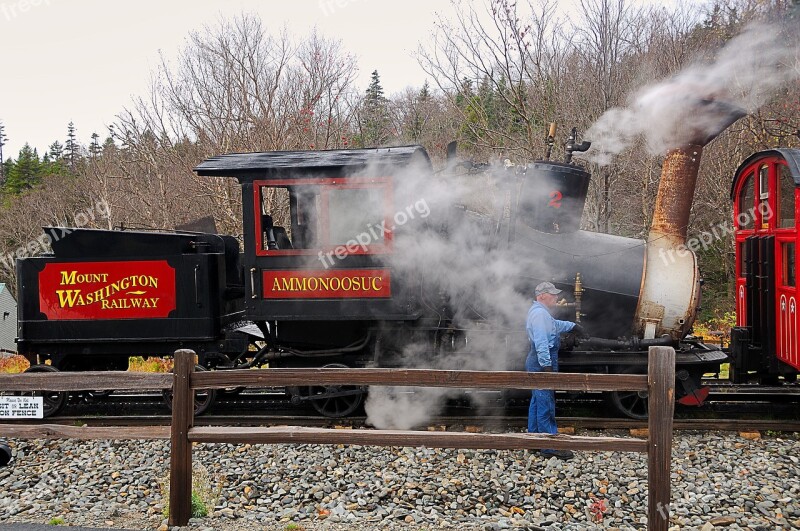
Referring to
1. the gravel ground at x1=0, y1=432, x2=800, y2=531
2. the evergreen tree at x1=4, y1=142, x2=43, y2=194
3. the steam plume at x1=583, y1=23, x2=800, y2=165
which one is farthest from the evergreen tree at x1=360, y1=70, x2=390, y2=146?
the evergreen tree at x1=4, y1=142, x2=43, y2=194

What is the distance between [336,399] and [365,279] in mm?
1442

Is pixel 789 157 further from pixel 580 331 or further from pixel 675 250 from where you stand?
pixel 580 331

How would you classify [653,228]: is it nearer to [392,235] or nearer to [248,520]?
[392,235]

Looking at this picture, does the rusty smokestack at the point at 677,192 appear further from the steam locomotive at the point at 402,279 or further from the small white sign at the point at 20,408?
the small white sign at the point at 20,408

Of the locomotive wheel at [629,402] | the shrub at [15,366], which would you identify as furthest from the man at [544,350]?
the shrub at [15,366]

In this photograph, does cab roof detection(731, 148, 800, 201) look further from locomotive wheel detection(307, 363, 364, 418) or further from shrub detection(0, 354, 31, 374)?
shrub detection(0, 354, 31, 374)

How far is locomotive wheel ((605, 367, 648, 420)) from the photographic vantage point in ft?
21.3

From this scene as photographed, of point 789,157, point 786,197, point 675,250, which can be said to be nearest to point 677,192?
point 675,250

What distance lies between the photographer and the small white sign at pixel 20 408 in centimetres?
510

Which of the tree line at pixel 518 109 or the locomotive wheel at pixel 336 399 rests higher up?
the tree line at pixel 518 109

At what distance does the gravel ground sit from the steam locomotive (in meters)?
1.14

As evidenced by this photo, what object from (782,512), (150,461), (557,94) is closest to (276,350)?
(150,461)

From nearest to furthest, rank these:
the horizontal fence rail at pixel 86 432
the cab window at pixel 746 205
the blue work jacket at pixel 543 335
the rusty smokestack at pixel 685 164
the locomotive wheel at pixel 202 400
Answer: the horizontal fence rail at pixel 86 432, the blue work jacket at pixel 543 335, the rusty smokestack at pixel 685 164, the locomotive wheel at pixel 202 400, the cab window at pixel 746 205

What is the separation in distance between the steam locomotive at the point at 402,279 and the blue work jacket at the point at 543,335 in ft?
1.98
